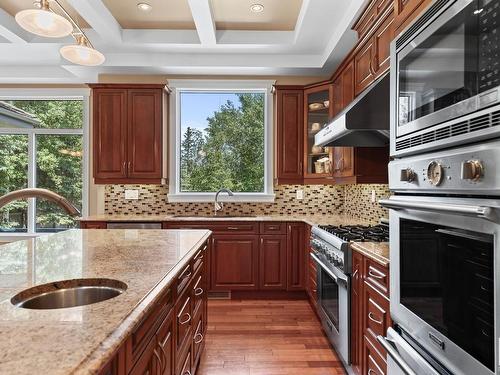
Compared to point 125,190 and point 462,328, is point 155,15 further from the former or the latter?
point 462,328

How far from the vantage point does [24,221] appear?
489 centimetres

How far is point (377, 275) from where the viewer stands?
1.80m

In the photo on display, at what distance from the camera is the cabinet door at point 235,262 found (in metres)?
3.93

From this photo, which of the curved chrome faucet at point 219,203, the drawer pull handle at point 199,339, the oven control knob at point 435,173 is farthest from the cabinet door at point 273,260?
the oven control knob at point 435,173

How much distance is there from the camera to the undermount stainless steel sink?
1148mm

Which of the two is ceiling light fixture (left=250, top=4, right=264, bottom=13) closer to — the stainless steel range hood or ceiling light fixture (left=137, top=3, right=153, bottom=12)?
ceiling light fixture (left=137, top=3, right=153, bottom=12)

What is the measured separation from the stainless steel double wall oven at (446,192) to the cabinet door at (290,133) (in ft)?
9.12

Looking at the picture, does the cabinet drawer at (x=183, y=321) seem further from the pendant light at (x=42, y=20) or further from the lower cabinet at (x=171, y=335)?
the pendant light at (x=42, y=20)

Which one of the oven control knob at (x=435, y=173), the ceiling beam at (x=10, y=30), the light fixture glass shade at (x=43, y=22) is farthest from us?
the ceiling beam at (x=10, y=30)

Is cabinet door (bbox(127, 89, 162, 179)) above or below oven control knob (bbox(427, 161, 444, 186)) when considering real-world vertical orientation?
above

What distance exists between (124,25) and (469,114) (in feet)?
12.5

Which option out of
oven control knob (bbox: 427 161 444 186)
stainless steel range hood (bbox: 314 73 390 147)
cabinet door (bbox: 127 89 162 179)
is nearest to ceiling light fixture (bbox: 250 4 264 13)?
cabinet door (bbox: 127 89 162 179)

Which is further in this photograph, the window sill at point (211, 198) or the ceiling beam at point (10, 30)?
the window sill at point (211, 198)

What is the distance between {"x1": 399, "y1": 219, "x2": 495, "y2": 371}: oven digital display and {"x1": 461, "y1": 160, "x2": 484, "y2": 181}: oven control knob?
→ 0.51 feet
